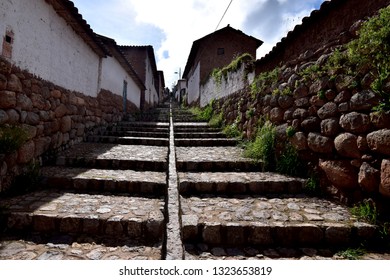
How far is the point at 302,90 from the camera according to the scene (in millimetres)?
4023

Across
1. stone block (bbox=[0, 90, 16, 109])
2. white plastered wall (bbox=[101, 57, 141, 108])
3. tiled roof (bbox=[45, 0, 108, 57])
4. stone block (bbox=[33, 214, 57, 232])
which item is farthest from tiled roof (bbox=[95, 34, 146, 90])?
stone block (bbox=[33, 214, 57, 232])

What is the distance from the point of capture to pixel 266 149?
456 centimetres

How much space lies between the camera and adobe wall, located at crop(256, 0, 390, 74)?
3.32 metres

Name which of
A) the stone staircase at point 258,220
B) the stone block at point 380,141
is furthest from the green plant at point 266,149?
the stone block at point 380,141

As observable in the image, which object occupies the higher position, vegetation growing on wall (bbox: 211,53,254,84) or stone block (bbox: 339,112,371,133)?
vegetation growing on wall (bbox: 211,53,254,84)

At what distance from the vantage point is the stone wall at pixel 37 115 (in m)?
3.19

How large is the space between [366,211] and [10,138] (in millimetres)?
4729

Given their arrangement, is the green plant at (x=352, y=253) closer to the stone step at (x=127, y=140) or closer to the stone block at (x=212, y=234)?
the stone block at (x=212, y=234)

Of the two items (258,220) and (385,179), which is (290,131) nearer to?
(385,179)

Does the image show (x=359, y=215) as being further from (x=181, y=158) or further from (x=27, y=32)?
(x=27, y=32)

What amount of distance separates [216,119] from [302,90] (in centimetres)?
475

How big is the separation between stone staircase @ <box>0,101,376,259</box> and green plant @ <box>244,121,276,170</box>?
0.37 m

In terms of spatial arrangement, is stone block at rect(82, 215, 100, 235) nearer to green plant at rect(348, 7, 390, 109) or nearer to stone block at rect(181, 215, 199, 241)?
stone block at rect(181, 215, 199, 241)

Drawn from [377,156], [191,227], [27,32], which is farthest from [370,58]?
[27,32]
